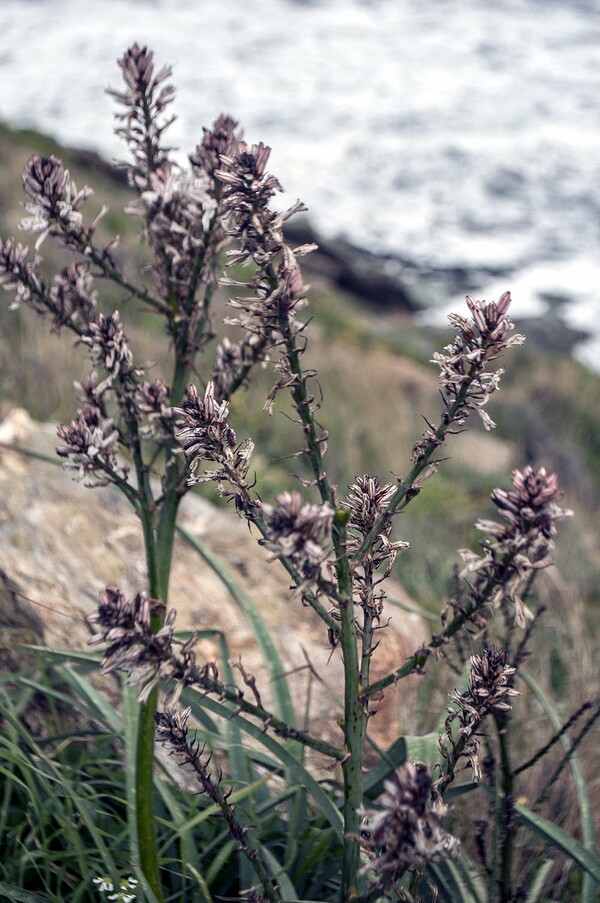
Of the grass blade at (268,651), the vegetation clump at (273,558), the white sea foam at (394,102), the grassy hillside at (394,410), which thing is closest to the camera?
the vegetation clump at (273,558)

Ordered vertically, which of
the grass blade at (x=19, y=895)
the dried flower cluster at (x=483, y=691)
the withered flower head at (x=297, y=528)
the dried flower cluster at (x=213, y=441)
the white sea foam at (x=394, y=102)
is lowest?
the grass blade at (x=19, y=895)

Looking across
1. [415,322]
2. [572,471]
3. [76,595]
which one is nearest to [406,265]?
[415,322]

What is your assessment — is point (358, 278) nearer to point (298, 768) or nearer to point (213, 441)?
point (298, 768)

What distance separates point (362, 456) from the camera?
6348 millimetres

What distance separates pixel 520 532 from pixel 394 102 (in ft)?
197

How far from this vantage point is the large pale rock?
2.13 m

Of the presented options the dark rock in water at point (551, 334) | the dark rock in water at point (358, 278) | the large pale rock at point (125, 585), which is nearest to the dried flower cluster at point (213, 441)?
the large pale rock at point (125, 585)

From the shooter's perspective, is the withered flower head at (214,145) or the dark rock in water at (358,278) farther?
the dark rock in water at (358,278)

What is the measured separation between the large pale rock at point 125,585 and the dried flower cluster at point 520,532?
1.11 metres

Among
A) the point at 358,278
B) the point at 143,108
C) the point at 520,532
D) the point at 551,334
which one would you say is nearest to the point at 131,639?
the point at 520,532

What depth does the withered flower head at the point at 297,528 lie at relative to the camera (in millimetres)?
904

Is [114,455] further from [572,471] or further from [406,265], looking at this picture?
[406,265]

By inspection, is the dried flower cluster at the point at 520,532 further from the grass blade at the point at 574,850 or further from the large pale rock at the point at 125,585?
the large pale rock at the point at 125,585

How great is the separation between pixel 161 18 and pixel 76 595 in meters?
67.0
